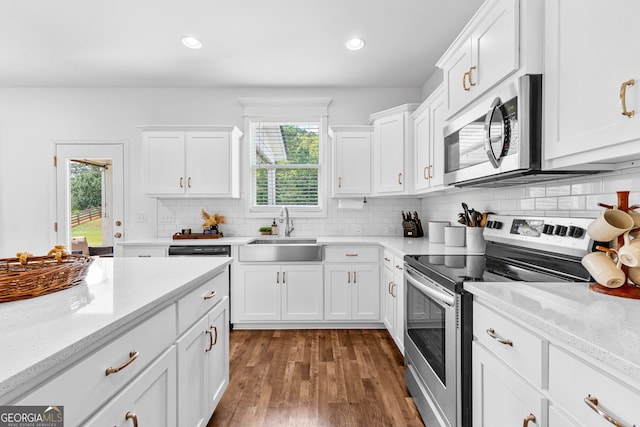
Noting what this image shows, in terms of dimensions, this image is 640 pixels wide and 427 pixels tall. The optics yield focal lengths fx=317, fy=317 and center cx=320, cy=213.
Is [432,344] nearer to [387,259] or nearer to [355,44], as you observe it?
[387,259]

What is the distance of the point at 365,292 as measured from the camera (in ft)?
10.6

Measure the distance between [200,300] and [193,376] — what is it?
33 centimetres

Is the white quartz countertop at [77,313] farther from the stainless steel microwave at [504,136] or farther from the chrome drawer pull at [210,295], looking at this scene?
the stainless steel microwave at [504,136]

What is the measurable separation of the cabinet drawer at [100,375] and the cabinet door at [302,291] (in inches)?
83.0

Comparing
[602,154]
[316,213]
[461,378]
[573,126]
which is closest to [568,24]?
[573,126]

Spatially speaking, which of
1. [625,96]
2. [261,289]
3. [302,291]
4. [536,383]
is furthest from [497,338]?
[261,289]

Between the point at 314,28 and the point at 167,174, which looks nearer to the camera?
the point at 314,28

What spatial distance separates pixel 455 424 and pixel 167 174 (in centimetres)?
342

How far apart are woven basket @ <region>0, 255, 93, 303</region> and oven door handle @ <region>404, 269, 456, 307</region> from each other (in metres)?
1.49

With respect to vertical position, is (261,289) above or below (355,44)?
below

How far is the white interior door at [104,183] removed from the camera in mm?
3826

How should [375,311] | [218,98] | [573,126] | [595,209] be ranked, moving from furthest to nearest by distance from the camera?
1. [218,98]
2. [375,311]
3. [595,209]
4. [573,126]

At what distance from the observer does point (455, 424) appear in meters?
1.36

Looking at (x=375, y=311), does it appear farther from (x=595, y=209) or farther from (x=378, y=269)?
(x=595, y=209)
